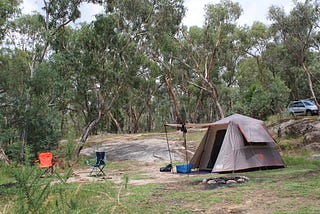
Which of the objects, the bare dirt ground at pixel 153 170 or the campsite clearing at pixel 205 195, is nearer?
the campsite clearing at pixel 205 195

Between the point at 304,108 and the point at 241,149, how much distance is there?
12662mm

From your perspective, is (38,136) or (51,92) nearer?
(38,136)

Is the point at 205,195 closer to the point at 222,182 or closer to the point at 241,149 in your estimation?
the point at 222,182

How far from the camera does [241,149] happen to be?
386 inches

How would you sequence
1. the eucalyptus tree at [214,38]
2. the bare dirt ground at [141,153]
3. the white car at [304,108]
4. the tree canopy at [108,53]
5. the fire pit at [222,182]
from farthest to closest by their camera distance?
the eucalyptus tree at [214,38], the white car at [304,108], the tree canopy at [108,53], the bare dirt ground at [141,153], the fire pit at [222,182]

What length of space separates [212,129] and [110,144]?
1007cm

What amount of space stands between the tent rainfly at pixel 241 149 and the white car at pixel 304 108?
37.4 ft

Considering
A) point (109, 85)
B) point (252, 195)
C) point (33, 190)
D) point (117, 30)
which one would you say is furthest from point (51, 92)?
point (33, 190)

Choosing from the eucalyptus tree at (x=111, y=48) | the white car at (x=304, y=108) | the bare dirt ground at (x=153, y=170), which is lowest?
the bare dirt ground at (x=153, y=170)

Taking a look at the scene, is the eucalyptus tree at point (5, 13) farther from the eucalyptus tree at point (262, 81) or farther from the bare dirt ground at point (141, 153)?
the eucalyptus tree at point (262, 81)

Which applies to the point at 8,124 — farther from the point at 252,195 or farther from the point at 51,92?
the point at 252,195

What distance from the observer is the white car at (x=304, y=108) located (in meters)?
20.4

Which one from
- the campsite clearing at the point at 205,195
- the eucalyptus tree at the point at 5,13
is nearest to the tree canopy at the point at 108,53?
the eucalyptus tree at the point at 5,13

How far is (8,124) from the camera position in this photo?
1489cm
